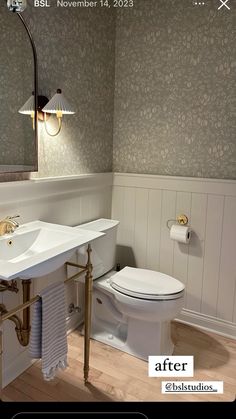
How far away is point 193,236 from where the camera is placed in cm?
212

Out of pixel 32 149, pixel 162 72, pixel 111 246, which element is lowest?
pixel 111 246

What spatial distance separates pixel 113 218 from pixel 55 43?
125 cm

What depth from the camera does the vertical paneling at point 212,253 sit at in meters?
2.02

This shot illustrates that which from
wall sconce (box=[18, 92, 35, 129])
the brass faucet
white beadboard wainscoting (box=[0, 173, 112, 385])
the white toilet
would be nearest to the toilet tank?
the white toilet

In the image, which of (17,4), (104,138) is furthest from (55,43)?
(104,138)

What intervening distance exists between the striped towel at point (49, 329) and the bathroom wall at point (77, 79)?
693 millimetres

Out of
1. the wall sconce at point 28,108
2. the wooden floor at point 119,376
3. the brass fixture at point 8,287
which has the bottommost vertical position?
the wooden floor at point 119,376

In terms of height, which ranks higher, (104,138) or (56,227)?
(104,138)

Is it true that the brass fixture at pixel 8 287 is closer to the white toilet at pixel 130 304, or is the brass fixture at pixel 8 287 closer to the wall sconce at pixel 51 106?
the white toilet at pixel 130 304

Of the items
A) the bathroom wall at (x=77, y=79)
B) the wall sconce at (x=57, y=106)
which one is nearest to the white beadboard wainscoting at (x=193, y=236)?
the bathroom wall at (x=77, y=79)

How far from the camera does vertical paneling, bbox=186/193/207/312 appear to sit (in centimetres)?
207

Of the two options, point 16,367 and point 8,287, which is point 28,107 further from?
point 16,367

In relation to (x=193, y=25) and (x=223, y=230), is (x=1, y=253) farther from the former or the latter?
(x=193, y=25)

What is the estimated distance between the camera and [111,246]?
2.07m
